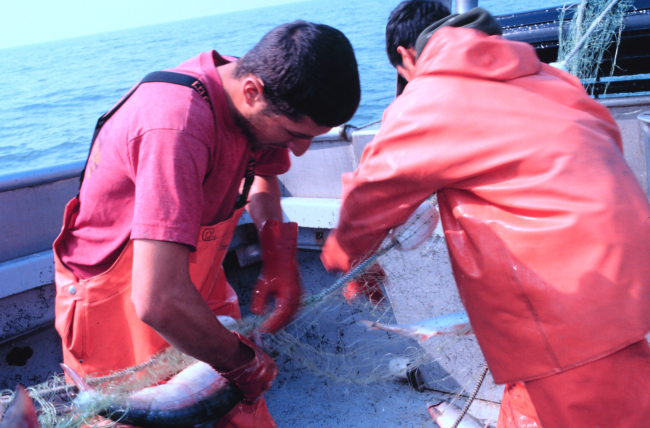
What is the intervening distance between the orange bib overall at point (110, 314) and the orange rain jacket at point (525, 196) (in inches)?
30.7

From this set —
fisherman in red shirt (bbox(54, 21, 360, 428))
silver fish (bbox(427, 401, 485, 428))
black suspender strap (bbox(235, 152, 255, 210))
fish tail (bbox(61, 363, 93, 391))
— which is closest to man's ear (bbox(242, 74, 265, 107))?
fisherman in red shirt (bbox(54, 21, 360, 428))

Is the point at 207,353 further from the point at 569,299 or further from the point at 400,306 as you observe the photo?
the point at 400,306

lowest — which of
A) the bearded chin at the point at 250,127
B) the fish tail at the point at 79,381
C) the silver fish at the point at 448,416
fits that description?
the silver fish at the point at 448,416

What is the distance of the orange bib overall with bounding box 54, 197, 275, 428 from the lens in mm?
1621

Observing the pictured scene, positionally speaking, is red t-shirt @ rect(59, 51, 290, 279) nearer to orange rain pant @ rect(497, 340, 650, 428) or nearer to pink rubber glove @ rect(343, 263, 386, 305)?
pink rubber glove @ rect(343, 263, 386, 305)

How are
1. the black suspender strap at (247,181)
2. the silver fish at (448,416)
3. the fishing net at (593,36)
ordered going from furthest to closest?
the fishing net at (593,36), the silver fish at (448,416), the black suspender strap at (247,181)

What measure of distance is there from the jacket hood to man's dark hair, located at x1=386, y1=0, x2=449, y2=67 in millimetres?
695

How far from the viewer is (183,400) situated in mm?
1665

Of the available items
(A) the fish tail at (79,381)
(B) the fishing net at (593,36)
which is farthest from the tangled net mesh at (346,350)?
(B) the fishing net at (593,36)

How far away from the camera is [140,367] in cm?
168

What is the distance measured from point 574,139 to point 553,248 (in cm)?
30

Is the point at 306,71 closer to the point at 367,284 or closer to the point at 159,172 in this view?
the point at 159,172

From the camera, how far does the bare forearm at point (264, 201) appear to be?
241cm

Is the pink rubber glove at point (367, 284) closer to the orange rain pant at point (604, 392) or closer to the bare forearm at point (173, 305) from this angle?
the bare forearm at point (173, 305)
